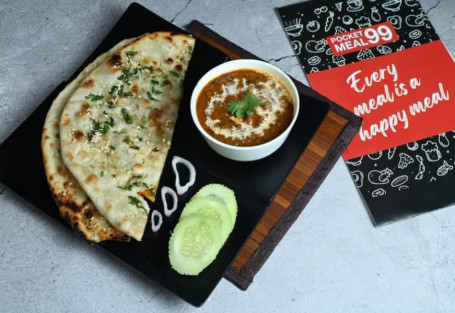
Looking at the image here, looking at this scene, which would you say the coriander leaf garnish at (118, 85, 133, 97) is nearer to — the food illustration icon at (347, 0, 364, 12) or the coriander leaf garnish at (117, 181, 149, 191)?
the coriander leaf garnish at (117, 181, 149, 191)

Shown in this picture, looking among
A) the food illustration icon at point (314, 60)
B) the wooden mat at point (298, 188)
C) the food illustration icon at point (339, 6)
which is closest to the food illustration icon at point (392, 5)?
the food illustration icon at point (339, 6)

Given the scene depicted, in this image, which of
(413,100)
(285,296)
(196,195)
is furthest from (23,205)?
(413,100)

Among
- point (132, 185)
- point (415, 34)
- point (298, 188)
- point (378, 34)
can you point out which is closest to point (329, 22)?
point (378, 34)

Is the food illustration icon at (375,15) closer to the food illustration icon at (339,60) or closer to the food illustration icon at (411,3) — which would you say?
the food illustration icon at (411,3)

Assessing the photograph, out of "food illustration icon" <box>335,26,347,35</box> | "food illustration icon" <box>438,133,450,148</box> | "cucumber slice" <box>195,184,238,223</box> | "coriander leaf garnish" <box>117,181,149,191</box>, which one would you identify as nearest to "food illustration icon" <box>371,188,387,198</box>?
"food illustration icon" <box>438,133,450,148</box>

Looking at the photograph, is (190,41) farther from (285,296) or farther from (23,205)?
(285,296)

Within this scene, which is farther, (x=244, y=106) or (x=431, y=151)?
(x=431, y=151)

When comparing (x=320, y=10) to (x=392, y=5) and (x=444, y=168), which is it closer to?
(x=392, y=5)
